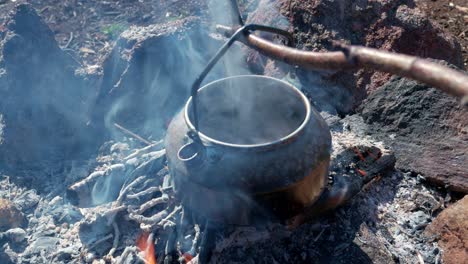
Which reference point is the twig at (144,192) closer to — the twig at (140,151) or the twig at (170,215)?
the twig at (170,215)

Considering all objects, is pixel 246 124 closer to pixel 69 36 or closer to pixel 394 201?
pixel 394 201

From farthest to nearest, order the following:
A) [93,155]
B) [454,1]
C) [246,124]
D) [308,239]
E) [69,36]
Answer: [454,1] < [69,36] < [93,155] < [246,124] < [308,239]

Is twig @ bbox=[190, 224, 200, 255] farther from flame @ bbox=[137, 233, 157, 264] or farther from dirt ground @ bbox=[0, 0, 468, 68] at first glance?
dirt ground @ bbox=[0, 0, 468, 68]

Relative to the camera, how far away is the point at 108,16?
7.22 metres

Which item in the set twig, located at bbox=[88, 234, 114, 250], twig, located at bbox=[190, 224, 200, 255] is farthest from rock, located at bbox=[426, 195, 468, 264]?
twig, located at bbox=[88, 234, 114, 250]

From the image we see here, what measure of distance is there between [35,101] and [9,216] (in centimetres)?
142

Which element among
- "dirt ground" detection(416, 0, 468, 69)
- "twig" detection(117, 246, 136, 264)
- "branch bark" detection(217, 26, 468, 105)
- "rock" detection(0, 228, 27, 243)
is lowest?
"rock" detection(0, 228, 27, 243)

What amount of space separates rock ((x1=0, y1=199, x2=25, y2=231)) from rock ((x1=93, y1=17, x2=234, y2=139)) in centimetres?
138

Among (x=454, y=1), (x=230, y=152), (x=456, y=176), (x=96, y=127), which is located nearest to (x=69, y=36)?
(x=96, y=127)

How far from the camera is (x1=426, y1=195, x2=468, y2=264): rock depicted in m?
3.10

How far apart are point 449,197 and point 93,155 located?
3482 millimetres

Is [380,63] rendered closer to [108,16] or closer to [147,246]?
[147,246]

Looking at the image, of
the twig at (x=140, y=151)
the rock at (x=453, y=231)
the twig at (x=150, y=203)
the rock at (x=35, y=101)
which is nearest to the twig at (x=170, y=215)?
the twig at (x=150, y=203)

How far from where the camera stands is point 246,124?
3424 mm
